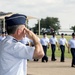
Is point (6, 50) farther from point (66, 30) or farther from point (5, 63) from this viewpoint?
point (66, 30)

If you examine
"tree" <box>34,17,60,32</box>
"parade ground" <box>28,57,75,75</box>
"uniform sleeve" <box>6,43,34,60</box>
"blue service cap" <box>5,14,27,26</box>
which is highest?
"blue service cap" <box>5,14,27,26</box>

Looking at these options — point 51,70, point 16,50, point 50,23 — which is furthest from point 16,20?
point 50,23

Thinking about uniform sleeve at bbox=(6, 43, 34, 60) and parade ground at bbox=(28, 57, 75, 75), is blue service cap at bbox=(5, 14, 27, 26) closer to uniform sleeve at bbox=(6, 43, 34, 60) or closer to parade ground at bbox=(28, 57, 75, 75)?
uniform sleeve at bbox=(6, 43, 34, 60)

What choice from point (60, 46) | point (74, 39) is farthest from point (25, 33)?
point (60, 46)

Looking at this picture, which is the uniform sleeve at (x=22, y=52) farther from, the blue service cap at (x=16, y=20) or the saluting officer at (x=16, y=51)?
the blue service cap at (x=16, y=20)

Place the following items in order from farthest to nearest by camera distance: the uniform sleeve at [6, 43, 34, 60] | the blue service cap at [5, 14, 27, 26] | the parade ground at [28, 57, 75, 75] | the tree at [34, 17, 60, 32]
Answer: the tree at [34, 17, 60, 32] → the parade ground at [28, 57, 75, 75] → the blue service cap at [5, 14, 27, 26] → the uniform sleeve at [6, 43, 34, 60]

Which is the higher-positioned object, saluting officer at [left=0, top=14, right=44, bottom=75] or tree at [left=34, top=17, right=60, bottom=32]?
saluting officer at [left=0, top=14, right=44, bottom=75]

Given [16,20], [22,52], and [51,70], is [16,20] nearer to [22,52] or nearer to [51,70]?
[22,52]

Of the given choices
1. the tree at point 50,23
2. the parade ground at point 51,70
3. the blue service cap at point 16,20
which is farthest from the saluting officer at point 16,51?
the tree at point 50,23

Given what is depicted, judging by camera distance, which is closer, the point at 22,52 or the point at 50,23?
the point at 22,52

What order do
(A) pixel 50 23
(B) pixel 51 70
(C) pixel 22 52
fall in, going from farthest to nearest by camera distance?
(A) pixel 50 23 → (B) pixel 51 70 → (C) pixel 22 52

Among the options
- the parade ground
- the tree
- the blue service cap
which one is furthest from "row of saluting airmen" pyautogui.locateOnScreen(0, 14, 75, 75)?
the tree

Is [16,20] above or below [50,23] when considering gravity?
above

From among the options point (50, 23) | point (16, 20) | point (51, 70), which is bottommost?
point (50, 23)
